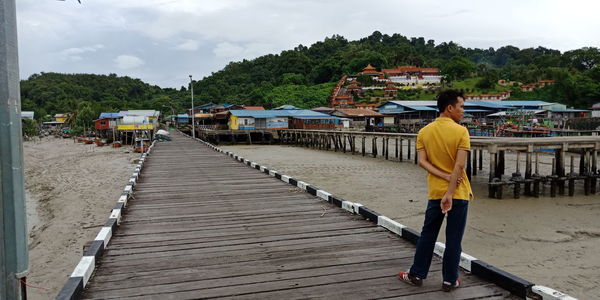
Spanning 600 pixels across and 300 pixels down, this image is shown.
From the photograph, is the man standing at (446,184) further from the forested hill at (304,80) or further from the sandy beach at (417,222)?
the forested hill at (304,80)

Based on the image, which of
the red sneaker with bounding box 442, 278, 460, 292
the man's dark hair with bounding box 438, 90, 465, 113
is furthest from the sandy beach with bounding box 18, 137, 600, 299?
the man's dark hair with bounding box 438, 90, 465, 113

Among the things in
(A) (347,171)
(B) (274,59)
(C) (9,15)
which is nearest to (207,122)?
(A) (347,171)

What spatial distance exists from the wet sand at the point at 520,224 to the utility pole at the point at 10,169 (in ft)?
19.5

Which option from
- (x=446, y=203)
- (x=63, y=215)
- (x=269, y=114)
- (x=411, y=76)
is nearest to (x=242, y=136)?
(x=269, y=114)

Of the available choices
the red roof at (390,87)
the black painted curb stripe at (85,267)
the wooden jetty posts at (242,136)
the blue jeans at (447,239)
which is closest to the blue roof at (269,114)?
the wooden jetty posts at (242,136)

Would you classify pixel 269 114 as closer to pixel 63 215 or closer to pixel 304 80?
pixel 63 215

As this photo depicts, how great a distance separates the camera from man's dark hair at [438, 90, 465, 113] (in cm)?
322

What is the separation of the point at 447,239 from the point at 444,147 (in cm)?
74

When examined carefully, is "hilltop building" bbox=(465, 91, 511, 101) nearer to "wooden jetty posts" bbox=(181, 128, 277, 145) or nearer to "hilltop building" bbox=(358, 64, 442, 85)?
"hilltop building" bbox=(358, 64, 442, 85)

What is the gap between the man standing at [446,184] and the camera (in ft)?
10.2

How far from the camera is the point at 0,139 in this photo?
216 centimetres

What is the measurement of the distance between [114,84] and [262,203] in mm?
106380

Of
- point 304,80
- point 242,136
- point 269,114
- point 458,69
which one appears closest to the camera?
point 269,114

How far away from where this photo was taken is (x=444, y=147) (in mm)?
3189
